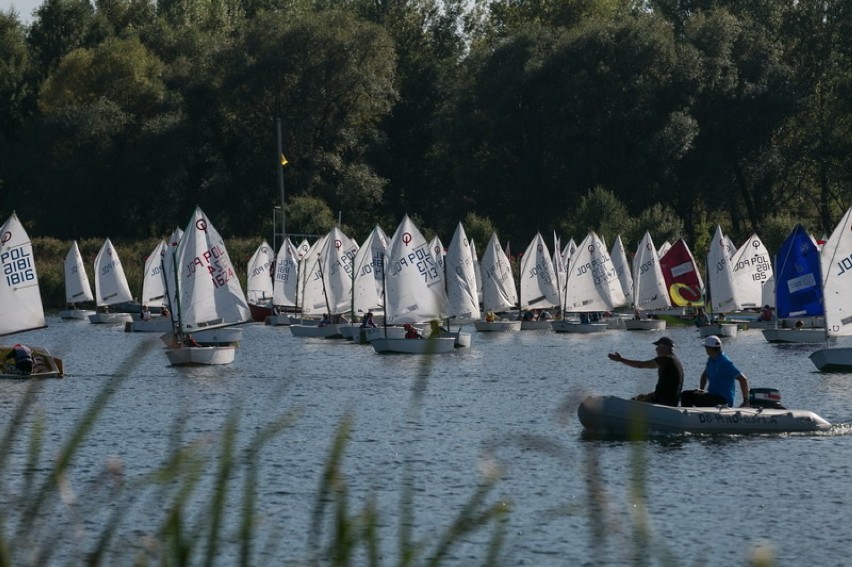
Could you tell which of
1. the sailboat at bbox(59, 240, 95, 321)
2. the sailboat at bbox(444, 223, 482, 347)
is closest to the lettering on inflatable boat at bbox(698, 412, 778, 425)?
the sailboat at bbox(444, 223, 482, 347)

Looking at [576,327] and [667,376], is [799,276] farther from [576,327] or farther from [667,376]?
[667,376]

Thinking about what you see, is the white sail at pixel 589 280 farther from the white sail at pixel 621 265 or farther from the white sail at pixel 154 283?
the white sail at pixel 154 283

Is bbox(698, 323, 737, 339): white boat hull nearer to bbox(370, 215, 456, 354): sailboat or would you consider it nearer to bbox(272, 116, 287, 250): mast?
bbox(370, 215, 456, 354): sailboat

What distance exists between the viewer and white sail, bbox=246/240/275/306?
8594cm

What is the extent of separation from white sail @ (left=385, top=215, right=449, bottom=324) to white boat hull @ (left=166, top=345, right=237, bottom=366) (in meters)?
8.10

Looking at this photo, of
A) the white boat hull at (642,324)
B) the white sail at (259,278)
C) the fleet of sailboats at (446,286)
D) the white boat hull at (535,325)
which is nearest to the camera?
the fleet of sailboats at (446,286)

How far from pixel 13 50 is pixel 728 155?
50916 mm

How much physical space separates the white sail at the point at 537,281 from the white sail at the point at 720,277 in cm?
917

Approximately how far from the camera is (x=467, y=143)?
9756 centimetres

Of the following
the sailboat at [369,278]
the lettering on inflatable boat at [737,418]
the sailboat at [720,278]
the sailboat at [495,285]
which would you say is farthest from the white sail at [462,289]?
the lettering on inflatable boat at [737,418]

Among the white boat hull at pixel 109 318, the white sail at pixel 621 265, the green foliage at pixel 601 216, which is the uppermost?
the green foliage at pixel 601 216

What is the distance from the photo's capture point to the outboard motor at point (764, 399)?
98.5 ft

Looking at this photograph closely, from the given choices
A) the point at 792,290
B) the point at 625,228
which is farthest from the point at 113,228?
the point at 792,290

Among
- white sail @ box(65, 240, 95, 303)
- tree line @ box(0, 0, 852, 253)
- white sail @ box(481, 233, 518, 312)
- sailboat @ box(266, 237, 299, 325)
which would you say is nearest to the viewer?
white sail @ box(481, 233, 518, 312)
